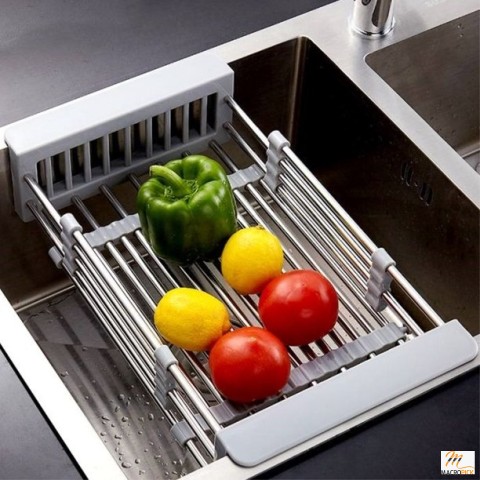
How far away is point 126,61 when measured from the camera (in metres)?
1.52

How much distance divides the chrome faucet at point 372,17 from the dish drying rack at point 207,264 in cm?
20

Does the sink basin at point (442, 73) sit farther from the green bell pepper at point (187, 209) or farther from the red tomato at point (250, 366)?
the red tomato at point (250, 366)

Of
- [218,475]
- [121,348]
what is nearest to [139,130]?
[121,348]

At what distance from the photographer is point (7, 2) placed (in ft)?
5.22

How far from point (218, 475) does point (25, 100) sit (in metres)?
0.58

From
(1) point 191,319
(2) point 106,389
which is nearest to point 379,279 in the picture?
(1) point 191,319

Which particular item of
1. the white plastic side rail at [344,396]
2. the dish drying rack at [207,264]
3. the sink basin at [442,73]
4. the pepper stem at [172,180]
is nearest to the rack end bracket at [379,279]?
the dish drying rack at [207,264]

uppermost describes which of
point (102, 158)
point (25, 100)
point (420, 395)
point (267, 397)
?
point (25, 100)

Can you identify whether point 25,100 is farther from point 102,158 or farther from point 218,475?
point 218,475

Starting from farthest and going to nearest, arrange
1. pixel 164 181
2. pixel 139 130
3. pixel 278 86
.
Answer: pixel 278 86, pixel 139 130, pixel 164 181

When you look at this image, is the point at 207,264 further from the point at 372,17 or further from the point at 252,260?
the point at 372,17

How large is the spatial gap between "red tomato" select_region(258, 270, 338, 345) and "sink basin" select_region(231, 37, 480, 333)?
0.23 m

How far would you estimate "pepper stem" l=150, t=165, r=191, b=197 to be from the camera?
132cm

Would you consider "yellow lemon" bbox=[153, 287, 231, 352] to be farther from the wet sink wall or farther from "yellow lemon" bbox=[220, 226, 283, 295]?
the wet sink wall
